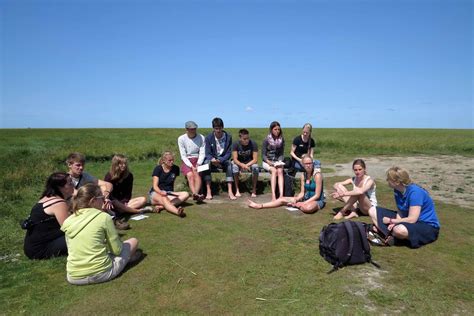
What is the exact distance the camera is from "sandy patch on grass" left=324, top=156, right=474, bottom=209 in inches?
342

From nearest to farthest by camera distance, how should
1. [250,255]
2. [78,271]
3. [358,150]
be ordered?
[78,271]
[250,255]
[358,150]

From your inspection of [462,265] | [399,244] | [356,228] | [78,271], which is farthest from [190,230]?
[462,265]

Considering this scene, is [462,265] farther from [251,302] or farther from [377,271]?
[251,302]

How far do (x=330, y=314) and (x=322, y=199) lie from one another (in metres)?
4.27

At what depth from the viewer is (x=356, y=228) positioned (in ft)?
15.4

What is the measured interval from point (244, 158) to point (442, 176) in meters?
7.49

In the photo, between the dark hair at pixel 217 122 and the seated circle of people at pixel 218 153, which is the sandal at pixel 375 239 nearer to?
the seated circle of people at pixel 218 153

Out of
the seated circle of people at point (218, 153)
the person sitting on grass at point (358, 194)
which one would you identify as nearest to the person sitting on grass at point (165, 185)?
the seated circle of people at point (218, 153)

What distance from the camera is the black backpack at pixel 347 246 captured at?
4.53 meters

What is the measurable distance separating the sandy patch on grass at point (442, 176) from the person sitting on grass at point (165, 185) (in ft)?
20.9

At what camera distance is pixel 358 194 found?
253 inches

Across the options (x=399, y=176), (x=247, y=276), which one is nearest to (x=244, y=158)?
(x=399, y=176)

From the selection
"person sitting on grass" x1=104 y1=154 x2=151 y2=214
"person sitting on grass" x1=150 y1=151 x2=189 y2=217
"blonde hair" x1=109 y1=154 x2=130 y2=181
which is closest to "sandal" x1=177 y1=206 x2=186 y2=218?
"person sitting on grass" x1=150 y1=151 x2=189 y2=217

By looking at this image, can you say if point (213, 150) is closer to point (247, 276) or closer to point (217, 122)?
point (217, 122)
